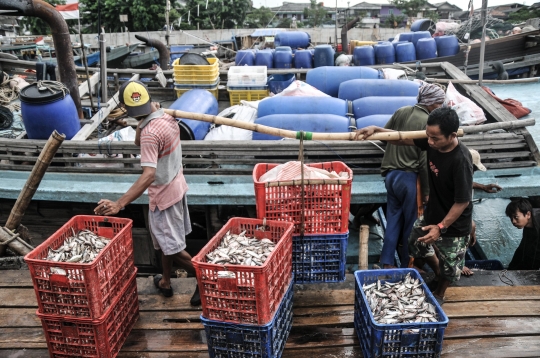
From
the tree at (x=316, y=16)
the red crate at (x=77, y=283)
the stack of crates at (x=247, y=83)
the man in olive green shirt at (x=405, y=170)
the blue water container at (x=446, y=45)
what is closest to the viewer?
the red crate at (x=77, y=283)

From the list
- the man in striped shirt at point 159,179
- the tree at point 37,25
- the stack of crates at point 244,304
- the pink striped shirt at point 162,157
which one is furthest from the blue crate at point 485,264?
the tree at point 37,25

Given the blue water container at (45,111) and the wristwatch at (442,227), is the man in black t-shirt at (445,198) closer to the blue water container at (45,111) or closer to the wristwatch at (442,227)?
the wristwatch at (442,227)

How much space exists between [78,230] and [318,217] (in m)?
2.11

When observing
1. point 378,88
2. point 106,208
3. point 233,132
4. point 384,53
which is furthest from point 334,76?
point 384,53

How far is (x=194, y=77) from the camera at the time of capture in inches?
319

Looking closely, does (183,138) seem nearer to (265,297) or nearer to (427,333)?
(265,297)

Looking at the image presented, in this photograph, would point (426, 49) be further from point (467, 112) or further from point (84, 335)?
point (84, 335)

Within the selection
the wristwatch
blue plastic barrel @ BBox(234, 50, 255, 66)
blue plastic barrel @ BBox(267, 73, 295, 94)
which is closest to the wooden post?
the wristwatch

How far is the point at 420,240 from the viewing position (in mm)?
3555

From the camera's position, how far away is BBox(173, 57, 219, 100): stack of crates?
8031mm

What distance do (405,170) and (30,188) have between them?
13.1 feet

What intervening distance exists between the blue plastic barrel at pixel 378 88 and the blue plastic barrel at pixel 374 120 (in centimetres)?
99

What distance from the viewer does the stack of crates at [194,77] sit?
8031mm

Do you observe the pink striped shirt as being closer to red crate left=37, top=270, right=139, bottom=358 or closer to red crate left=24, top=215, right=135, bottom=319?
red crate left=24, top=215, right=135, bottom=319
